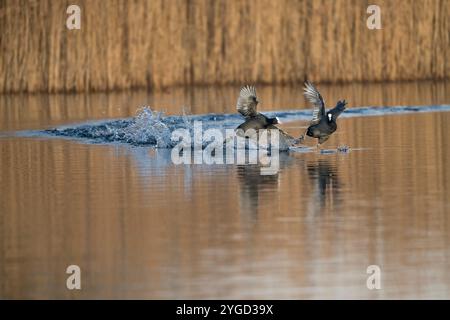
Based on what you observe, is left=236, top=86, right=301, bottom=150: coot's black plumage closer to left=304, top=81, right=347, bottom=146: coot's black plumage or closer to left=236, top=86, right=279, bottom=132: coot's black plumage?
left=236, top=86, right=279, bottom=132: coot's black plumage

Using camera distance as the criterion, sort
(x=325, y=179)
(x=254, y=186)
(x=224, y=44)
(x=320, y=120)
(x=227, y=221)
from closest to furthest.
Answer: (x=227, y=221)
(x=254, y=186)
(x=325, y=179)
(x=320, y=120)
(x=224, y=44)

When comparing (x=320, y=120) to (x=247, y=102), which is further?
(x=247, y=102)

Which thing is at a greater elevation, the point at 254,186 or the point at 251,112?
the point at 251,112

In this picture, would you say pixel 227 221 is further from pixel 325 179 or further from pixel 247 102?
pixel 247 102

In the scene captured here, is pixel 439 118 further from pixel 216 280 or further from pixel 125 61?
pixel 216 280

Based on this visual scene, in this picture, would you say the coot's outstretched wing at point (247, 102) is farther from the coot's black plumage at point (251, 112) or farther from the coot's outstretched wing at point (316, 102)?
the coot's outstretched wing at point (316, 102)

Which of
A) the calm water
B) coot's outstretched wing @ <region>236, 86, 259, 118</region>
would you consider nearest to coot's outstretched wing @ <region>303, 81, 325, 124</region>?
the calm water

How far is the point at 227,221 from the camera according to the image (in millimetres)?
8719

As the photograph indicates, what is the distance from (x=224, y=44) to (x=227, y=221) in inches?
513

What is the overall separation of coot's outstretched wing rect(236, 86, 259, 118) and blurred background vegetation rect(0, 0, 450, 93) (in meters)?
8.20

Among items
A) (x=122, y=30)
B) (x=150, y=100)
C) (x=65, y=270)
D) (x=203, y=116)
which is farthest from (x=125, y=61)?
(x=65, y=270)

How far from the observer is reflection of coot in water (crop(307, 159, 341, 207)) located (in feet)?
31.7

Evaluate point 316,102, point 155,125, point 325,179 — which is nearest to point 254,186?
point 325,179

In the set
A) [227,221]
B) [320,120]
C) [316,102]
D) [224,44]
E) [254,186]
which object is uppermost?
[224,44]
